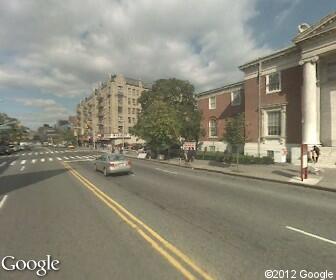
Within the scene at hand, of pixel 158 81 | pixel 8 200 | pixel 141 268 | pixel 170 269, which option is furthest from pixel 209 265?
pixel 158 81

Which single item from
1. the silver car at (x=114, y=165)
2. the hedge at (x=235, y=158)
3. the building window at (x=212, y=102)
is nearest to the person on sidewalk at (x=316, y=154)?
the hedge at (x=235, y=158)

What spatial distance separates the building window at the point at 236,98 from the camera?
37.0 m

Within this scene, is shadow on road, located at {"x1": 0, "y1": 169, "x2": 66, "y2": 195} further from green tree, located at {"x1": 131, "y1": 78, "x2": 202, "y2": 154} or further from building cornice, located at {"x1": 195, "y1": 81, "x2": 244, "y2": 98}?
building cornice, located at {"x1": 195, "y1": 81, "x2": 244, "y2": 98}

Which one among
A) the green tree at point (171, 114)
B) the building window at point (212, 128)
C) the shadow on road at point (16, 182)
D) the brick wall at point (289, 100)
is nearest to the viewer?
the shadow on road at point (16, 182)

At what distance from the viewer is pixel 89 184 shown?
641 inches

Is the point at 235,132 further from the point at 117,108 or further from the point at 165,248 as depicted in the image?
the point at 117,108

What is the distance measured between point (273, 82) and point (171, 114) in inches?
460

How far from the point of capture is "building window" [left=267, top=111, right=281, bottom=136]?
29.4 m

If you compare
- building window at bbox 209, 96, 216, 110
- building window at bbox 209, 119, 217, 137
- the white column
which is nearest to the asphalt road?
the white column

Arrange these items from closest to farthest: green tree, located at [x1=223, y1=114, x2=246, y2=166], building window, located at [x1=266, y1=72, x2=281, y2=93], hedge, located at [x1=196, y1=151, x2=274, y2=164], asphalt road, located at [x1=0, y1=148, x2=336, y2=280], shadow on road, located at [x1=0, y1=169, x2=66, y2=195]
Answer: asphalt road, located at [x1=0, y1=148, x2=336, y2=280] → shadow on road, located at [x1=0, y1=169, x2=66, y2=195] → green tree, located at [x1=223, y1=114, x2=246, y2=166] → hedge, located at [x1=196, y1=151, x2=274, y2=164] → building window, located at [x1=266, y1=72, x2=281, y2=93]

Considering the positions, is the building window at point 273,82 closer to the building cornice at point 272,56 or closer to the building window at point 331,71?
the building cornice at point 272,56

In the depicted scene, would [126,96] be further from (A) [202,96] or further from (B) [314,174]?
(B) [314,174]

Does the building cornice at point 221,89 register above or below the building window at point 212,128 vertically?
above

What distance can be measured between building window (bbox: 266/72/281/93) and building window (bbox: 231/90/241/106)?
6.63 metres
